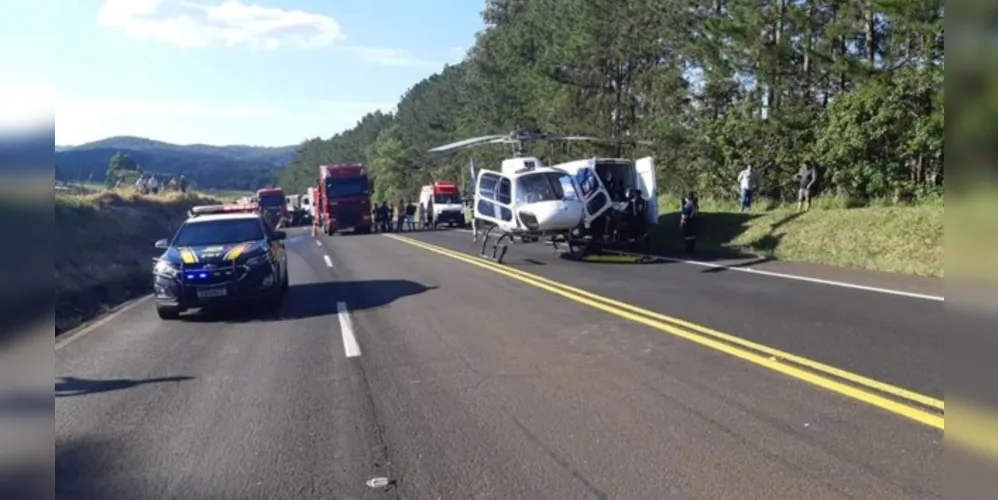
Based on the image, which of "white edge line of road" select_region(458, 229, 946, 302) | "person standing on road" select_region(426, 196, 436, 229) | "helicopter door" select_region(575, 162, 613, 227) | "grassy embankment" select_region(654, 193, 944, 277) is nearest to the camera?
"white edge line of road" select_region(458, 229, 946, 302)

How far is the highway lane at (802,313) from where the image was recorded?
819cm

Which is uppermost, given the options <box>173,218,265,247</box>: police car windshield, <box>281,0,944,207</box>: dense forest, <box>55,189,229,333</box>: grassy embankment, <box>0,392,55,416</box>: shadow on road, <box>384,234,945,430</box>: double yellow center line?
<box>281,0,944,207</box>: dense forest

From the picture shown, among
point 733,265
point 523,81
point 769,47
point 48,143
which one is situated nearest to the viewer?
point 48,143

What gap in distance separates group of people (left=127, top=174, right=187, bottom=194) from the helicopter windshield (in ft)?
115

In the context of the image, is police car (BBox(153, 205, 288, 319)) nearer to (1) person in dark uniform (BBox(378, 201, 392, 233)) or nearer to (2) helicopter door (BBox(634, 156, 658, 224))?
(2) helicopter door (BBox(634, 156, 658, 224))

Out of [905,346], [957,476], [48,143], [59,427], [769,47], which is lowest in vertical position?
[59,427]

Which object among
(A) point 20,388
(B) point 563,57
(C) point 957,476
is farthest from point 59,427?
(B) point 563,57

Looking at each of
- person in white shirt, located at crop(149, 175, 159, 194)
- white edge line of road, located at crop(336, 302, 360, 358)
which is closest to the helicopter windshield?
white edge line of road, located at crop(336, 302, 360, 358)

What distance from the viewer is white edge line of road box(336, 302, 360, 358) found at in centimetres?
1014

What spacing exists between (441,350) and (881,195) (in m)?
19.2

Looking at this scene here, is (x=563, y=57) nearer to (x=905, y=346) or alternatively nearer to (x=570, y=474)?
(x=905, y=346)

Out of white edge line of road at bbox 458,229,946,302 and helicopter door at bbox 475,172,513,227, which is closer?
white edge line of road at bbox 458,229,946,302

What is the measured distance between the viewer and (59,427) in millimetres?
7234

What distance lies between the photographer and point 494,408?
7156 millimetres
